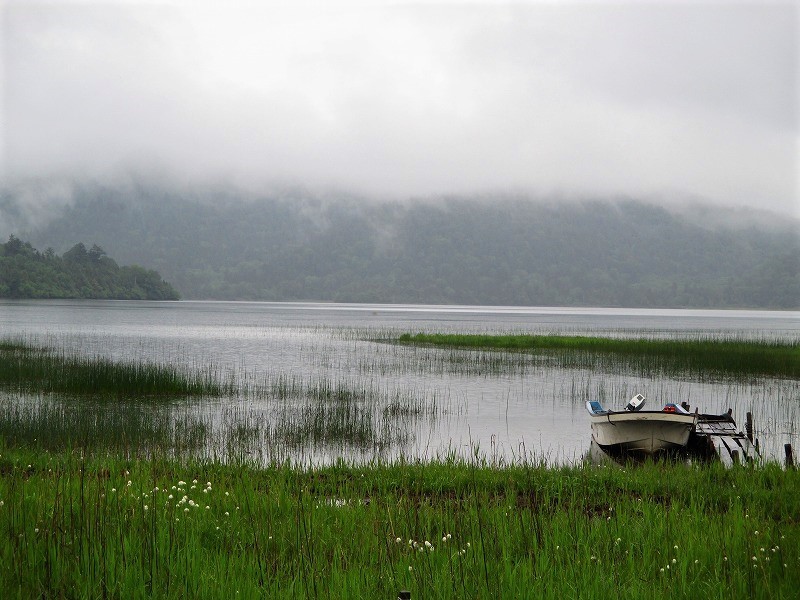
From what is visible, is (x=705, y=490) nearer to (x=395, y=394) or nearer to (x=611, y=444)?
(x=611, y=444)

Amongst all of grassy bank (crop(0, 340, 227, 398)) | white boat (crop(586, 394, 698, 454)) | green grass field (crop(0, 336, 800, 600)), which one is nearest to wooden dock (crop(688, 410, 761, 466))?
white boat (crop(586, 394, 698, 454))

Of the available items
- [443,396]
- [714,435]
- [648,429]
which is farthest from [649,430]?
[443,396]

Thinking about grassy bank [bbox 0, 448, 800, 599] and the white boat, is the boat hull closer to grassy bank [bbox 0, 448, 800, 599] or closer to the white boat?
the white boat

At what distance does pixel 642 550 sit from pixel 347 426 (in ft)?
Result: 46.7

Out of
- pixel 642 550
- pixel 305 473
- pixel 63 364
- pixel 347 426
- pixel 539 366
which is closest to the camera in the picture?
pixel 642 550

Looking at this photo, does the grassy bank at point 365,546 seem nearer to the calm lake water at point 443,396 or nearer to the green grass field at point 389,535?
the green grass field at point 389,535

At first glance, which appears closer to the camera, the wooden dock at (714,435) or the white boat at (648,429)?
the white boat at (648,429)

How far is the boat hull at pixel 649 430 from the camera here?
17141 millimetres

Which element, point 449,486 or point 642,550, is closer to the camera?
point 642,550

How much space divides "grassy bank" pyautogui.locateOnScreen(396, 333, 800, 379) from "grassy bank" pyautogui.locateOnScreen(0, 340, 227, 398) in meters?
23.5

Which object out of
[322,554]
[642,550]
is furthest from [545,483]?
[322,554]

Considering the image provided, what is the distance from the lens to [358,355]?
46.2 metres

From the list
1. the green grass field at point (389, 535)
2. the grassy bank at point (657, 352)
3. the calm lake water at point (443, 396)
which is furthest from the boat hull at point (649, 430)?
the grassy bank at point (657, 352)

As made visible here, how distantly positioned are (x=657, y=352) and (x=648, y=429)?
31.9m
